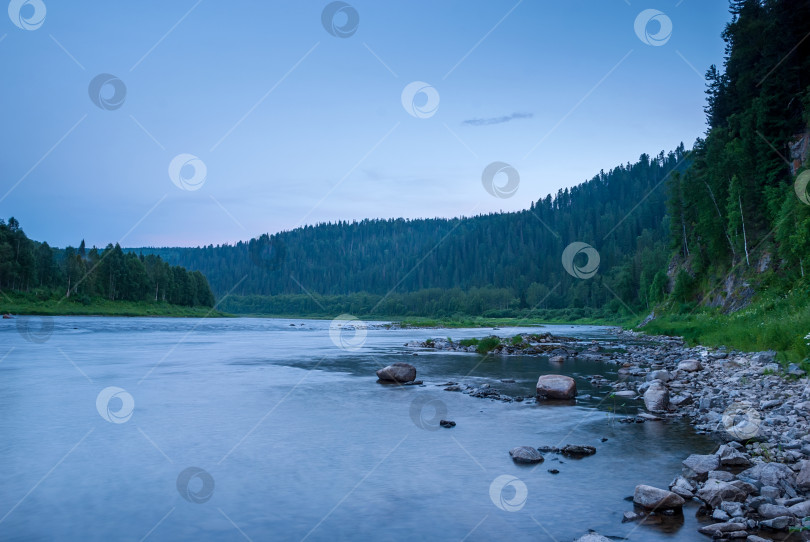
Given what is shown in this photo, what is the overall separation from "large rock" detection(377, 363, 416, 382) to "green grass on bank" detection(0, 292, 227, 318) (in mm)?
111212

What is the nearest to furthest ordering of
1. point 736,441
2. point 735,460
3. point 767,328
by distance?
1. point 735,460
2. point 736,441
3. point 767,328

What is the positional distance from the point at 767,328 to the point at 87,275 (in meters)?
146

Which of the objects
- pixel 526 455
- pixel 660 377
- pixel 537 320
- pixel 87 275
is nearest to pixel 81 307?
pixel 87 275

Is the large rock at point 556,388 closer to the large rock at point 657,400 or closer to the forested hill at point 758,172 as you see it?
the large rock at point 657,400

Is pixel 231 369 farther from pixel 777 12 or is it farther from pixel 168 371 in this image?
pixel 777 12

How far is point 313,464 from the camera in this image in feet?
46.1

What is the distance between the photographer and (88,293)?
135125 mm

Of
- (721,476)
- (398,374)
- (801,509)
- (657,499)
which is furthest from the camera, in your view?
(398,374)

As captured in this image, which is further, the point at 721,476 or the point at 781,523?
the point at 721,476

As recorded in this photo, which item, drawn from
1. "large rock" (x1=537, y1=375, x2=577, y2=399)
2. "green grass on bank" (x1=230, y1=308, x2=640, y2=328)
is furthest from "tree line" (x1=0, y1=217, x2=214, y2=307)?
"large rock" (x1=537, y1=375, x2=577, y2=399)

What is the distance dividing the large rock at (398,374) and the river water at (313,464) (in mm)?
1866

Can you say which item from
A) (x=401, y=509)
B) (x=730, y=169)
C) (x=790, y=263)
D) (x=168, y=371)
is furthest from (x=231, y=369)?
(x=730, y=169)

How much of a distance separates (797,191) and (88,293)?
142235 millimetres

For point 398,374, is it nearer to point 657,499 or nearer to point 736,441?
point 736,441
